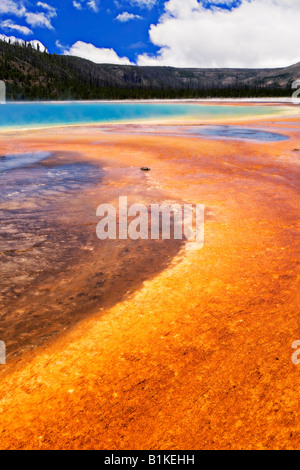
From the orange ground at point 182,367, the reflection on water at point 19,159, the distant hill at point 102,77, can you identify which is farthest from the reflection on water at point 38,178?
the distant hill at point 102,77

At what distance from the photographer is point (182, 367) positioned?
6.45ft

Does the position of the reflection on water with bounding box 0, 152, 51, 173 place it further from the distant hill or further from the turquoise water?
the distant hill

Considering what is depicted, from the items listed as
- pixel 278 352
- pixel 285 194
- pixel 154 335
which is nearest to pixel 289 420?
pixel 278 352

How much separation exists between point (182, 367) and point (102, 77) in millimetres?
160314

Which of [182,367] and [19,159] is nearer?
[182,367]

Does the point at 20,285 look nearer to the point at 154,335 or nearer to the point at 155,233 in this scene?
the point at 154,335

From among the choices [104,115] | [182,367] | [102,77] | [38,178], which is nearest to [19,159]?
[38,178]

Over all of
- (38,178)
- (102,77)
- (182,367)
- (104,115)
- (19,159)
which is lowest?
(182,367)

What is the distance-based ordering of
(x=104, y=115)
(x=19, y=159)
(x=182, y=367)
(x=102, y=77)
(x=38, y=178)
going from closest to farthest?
(x=182, y=367) → (x=38, y=178) → (x=19, y=159) → (x=104, y=115) → (x=102, y=77)

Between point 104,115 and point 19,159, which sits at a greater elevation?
point 104,115

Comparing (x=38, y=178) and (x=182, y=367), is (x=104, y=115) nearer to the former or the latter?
(x=38, y=178)

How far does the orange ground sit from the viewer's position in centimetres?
159

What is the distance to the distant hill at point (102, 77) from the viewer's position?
75.2 metres

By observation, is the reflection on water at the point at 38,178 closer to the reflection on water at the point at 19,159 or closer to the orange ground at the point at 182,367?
the reflection on water at the point at 19,159
